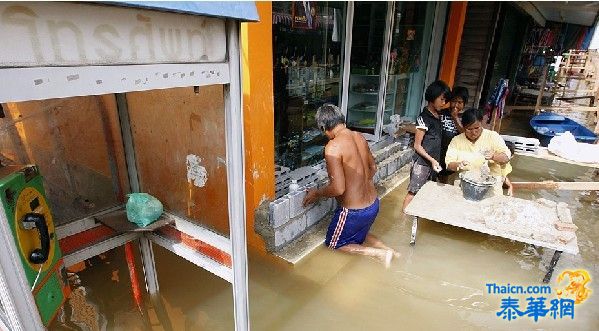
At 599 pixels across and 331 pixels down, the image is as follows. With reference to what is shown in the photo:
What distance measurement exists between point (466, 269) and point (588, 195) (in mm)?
3329

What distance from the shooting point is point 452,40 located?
21.3 feet

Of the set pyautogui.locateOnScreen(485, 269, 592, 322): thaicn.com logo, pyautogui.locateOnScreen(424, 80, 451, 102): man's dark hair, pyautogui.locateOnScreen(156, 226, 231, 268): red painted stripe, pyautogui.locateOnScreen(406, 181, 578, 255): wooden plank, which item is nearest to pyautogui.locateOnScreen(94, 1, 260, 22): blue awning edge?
pyautogui.locateOnScreen(156, 226, 231, 268): red painted stripe

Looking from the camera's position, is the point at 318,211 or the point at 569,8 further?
the point at 569,8

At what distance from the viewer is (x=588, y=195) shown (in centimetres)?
517

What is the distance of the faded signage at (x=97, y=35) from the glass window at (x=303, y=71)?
2.41 m

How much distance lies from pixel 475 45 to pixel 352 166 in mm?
5416

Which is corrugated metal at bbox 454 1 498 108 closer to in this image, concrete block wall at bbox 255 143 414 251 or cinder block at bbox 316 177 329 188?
concrete block wall at bbox 255 143 414 251

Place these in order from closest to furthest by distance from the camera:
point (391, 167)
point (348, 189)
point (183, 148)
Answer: point (183, 148), point (348, 189), point (391, 167)

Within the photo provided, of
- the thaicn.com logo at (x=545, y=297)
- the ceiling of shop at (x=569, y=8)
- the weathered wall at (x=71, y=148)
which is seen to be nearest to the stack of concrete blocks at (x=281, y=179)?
the weathered wall at (x=71, y=148)

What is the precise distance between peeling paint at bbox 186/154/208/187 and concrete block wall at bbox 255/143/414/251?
2.69 feet

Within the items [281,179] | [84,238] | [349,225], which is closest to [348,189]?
[349,225]

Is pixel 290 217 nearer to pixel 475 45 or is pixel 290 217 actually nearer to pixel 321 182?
pixel 321 182

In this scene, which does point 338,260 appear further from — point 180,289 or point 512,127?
point 512,127

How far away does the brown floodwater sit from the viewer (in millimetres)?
2777
